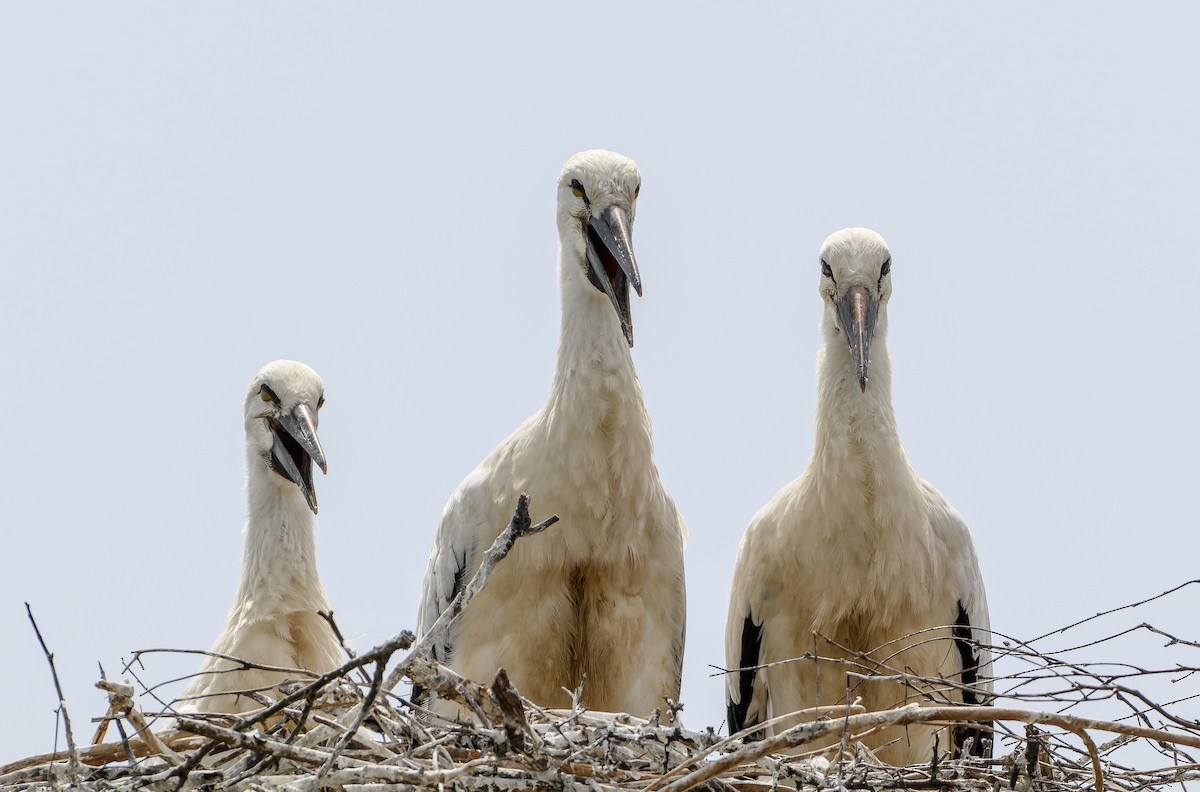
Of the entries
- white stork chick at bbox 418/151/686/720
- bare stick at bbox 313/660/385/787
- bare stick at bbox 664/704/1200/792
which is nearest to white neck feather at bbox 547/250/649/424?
white stork chick at bbox 418/151/686/720

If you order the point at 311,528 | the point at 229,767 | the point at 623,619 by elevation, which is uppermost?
the point at 311,528

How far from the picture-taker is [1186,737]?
4.50m

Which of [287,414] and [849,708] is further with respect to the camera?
[287,414]

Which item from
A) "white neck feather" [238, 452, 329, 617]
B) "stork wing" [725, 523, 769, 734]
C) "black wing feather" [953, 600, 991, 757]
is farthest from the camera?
"white neck feather" [238, 452, 329, 617]

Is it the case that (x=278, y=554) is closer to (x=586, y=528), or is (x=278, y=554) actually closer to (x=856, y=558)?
(x=586, y=528)

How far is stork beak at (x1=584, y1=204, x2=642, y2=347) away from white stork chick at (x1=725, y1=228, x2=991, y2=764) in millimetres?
754

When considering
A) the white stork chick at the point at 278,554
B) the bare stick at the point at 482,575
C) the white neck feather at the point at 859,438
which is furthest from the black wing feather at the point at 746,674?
the bare stick at the point at 482,575

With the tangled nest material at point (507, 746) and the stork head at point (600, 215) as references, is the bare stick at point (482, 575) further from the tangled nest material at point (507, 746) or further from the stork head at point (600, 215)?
the stork head at point (600, 215)

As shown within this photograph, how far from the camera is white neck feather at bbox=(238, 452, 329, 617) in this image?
684cm

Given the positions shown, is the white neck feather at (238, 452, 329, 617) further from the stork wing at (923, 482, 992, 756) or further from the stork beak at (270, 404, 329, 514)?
the stork wing at (923, 482, 992, 756)

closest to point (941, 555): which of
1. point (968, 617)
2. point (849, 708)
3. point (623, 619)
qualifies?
point (968, 617)

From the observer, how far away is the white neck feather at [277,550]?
684 centimetres

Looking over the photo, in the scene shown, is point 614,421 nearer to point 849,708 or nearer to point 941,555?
point 941,555

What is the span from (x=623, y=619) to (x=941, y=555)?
1128 mm
